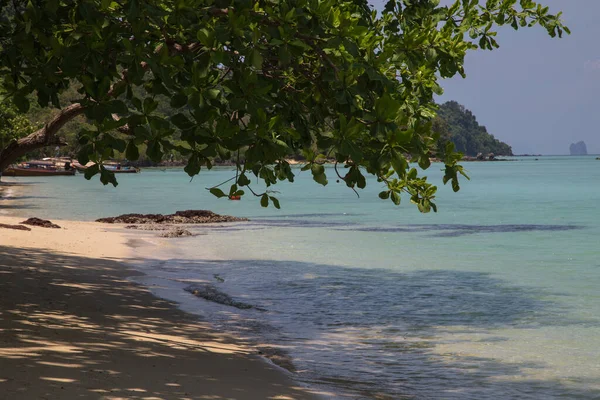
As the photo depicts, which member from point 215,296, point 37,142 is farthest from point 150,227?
point 37,142

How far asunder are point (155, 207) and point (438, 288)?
3543 centimetres

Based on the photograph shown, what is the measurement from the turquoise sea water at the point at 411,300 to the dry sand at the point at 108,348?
2.75 ft

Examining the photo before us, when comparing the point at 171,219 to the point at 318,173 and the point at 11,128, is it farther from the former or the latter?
the point at 318,173

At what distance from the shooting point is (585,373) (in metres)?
11.1

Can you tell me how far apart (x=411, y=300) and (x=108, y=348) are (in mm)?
8421

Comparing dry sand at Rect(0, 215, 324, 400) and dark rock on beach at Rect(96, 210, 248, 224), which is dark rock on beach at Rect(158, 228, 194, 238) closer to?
dark rock on beach at Rect(96, 210, 248, 224)

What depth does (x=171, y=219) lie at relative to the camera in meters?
35.6

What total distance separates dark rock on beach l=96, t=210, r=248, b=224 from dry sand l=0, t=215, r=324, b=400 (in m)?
17.6

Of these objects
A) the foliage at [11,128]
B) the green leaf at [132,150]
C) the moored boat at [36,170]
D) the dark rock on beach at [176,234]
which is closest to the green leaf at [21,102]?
the green leaf at [132,150]

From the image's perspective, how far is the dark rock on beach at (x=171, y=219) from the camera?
3462 cm

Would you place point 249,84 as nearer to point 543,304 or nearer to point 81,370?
point 81,370

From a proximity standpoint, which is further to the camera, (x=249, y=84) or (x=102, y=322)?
(x=102, y=322)

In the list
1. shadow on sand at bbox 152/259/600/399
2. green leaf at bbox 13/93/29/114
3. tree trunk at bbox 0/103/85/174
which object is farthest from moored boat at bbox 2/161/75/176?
green leaf at bbox 13/93/29/114

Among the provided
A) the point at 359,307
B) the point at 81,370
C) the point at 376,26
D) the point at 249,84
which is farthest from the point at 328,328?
the point at 249,84
